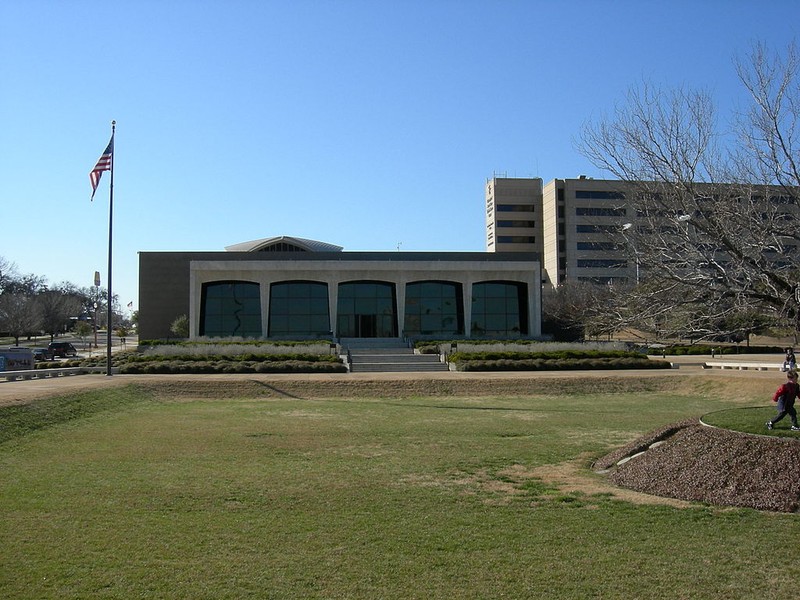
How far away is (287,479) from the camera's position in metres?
13.2

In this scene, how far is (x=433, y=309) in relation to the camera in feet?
185

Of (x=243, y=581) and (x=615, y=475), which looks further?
(x=615, y=475)

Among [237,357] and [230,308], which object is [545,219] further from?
[237,357]

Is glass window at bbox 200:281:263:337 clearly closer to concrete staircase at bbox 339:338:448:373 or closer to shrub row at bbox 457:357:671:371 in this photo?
concrete staircase at bbox 339:338:448:373

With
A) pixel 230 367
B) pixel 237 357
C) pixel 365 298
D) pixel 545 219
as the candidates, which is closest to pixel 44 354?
pixel 237 357

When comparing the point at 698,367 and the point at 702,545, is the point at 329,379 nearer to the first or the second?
the point at 698,367

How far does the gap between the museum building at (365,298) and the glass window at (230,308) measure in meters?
0.08

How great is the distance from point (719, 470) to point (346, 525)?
618 cm

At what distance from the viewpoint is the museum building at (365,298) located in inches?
2131

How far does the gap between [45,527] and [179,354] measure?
98.7ft

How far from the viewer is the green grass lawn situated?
25.6ft

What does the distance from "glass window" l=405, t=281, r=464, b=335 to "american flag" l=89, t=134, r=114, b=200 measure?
29.0m

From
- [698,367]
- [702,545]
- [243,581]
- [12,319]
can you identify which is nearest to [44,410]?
[243,581]

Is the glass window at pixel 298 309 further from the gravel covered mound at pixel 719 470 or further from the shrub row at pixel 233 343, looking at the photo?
the gravel covered mound at pixel 719 470
